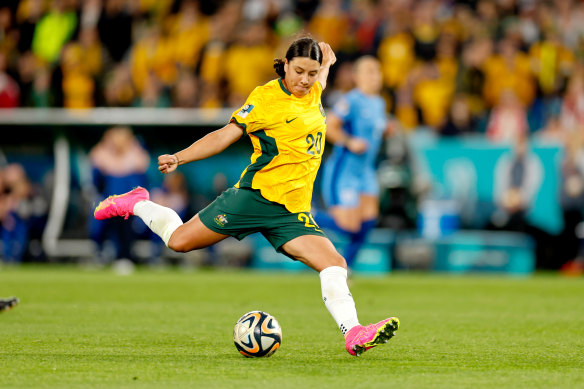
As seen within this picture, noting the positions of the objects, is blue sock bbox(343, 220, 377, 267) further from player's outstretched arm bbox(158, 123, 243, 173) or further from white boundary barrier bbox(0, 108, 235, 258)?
player's outstretched arm bbox(158, 123, 243, 173)

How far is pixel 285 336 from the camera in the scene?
312 inches

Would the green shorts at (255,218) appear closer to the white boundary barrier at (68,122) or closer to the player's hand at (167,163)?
the player's hand at (167,163)

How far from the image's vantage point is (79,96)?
19641mm

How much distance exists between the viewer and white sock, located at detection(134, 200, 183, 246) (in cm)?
752

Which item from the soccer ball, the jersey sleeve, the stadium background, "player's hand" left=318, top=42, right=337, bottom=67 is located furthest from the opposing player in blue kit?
the soccer ball

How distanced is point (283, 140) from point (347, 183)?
5983 millimetres

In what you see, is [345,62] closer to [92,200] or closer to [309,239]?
[92,200]

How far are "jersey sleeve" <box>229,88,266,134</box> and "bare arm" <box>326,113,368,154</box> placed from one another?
559 cm

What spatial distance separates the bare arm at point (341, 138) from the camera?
41.0ft

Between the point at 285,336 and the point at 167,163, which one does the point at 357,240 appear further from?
the point at 167,163

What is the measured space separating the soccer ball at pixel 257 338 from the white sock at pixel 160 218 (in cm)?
111

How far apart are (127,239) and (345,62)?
519 centimetres

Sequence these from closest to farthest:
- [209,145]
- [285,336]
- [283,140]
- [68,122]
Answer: [209,145] < [283,140] < [285,336] < [68,122]

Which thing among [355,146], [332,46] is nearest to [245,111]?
[355,146]
